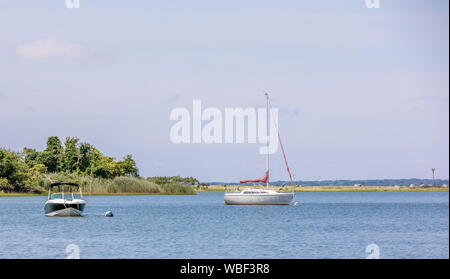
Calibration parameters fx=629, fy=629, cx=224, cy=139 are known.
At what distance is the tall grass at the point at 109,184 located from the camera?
135 meters

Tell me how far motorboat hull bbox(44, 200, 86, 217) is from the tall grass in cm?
6252

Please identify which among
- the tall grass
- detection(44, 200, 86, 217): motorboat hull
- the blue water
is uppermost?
the tall grass

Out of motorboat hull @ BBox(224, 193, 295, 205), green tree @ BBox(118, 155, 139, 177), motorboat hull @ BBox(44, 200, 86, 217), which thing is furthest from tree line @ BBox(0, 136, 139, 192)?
motorboat hull @ BBox(44, 200, 86, 217)

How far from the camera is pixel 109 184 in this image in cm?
13600

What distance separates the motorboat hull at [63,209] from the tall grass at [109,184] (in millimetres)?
62518

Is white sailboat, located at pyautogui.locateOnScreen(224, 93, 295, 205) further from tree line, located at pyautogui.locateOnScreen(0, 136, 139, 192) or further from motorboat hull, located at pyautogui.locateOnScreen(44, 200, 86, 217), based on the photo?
tree line, located at pyautogui.locateOnScreen(0, 136, 139, 192)

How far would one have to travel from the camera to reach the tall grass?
13462 centimetres

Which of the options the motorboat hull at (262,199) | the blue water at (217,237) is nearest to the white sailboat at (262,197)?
the motorboat hull at (262,199)

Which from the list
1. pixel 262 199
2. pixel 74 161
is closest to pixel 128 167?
pixel 74 161

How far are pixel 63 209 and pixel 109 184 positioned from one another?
65310 mm
